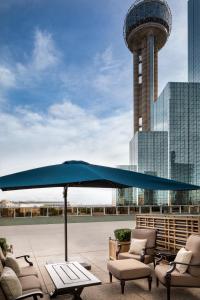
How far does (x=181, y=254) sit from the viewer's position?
458 cm

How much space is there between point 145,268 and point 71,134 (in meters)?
16.6

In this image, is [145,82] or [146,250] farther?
[145,82]

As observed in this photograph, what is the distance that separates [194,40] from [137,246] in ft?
348

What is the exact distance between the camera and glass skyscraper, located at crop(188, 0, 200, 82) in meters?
95.2

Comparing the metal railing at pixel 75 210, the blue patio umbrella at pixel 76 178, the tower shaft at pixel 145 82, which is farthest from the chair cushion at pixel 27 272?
the tower shaft at pixel 145 82

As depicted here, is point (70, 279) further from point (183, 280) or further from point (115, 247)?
point (115, 247)

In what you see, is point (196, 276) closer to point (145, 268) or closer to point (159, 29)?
point (145, 268)

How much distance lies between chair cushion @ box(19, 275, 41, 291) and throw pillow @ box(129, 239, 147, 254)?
2.30 metres

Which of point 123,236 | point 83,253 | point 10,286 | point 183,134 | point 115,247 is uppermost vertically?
point 183,134

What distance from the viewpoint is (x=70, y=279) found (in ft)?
12.9

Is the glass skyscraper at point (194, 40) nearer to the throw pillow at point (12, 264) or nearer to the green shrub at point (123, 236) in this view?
the green shrub at point (123, 236)

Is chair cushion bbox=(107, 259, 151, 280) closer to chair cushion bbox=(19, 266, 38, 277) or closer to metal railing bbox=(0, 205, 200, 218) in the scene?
chair cushion bbox=(19, 266, 38, 277)

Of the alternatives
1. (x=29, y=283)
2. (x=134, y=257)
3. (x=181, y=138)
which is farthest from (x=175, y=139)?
(x=29, y=283)

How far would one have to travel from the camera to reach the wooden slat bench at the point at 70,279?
3666mm
